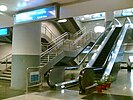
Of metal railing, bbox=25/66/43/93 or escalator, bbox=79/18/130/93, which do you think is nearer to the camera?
escalator, bbox=79/18/130/93

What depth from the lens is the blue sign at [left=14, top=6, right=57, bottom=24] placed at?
20.9ft

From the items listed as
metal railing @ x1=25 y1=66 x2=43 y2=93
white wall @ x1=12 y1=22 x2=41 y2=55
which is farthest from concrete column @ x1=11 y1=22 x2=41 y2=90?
metal railing @ x1=25 y1=66 x2=43 y2=93

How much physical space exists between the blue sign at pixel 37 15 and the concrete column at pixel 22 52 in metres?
1.06

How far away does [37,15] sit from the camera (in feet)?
22.1

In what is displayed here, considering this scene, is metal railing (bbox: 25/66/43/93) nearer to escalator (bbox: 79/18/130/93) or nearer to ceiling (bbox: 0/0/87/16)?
escalator (bbox: 79/18/130/93)

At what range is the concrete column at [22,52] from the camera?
8.40 m

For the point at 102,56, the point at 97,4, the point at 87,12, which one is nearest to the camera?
the point at 97,4

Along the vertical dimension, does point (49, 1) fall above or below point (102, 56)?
above

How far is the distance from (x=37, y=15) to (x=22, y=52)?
7.80 ft

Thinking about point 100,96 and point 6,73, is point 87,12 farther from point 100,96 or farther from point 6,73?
point 6,73

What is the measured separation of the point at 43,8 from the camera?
6.62 m

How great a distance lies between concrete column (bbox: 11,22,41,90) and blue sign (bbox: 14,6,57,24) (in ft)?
3.49

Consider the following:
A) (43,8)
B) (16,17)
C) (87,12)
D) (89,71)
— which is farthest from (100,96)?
(16,17)

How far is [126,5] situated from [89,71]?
10.5ft
